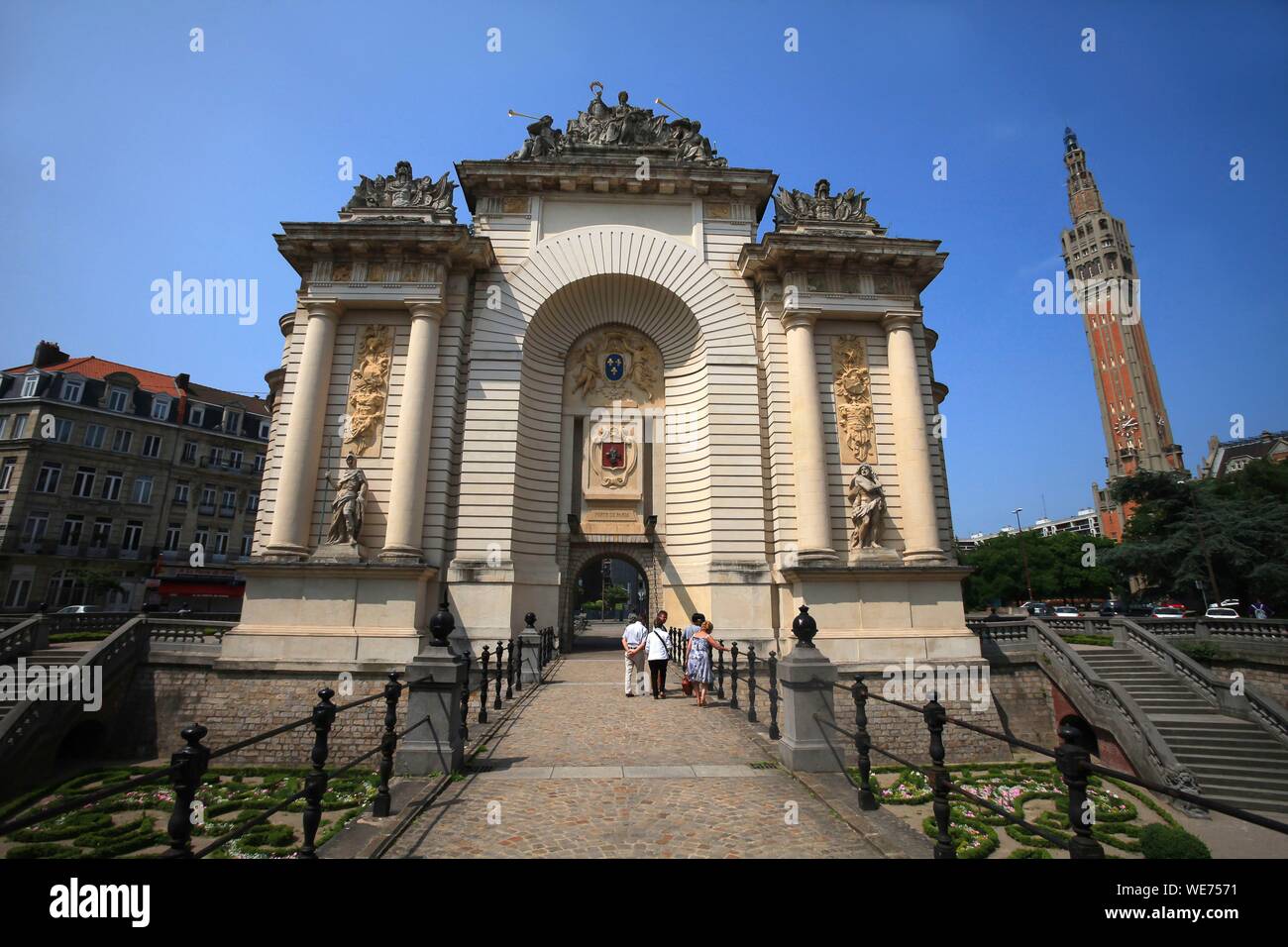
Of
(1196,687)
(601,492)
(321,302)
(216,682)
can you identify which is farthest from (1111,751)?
(321,302)

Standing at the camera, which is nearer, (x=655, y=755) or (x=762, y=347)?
(x=655, y=755)

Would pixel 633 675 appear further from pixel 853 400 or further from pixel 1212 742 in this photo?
pixel 1212 742

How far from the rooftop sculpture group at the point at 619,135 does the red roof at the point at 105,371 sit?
3330 centimetres

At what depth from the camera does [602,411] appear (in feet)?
74.8

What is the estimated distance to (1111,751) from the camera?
16.0 m

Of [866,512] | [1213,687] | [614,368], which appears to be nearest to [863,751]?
[866,512]

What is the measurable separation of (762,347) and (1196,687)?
16166 millimetres

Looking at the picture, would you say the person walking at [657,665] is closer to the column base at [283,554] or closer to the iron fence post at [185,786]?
the iron fence post at [185,786]

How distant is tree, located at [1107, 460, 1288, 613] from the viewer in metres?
30.5

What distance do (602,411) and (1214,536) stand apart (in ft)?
109

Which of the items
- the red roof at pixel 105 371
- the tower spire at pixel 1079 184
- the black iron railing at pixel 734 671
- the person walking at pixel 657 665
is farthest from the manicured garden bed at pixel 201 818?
the tower spire at pixel 1079 184

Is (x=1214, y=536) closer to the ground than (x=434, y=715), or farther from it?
farther from it

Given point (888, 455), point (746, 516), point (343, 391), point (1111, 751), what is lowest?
point (1111, 751)
